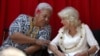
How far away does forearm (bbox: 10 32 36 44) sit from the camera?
7.82ft

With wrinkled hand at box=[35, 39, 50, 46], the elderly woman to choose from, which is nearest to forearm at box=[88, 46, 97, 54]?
the elderly woman

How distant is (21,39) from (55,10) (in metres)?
0.80

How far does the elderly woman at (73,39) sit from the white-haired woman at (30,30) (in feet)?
0.52

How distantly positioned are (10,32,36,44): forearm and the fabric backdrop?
1.93 feet

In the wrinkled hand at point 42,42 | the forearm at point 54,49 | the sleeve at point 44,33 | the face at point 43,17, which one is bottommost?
the forearm at point 54,49

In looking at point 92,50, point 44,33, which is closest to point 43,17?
point 44,33

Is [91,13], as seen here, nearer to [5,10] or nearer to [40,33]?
[40,33]

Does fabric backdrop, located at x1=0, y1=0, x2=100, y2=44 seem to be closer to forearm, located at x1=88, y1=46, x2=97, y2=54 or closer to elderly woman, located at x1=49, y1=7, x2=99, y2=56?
elderly woman, located at x1=49, y1=7, x2=99, y2=56

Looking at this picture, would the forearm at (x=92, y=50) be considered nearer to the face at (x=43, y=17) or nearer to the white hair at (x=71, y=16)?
the white hair at (x=71, y=16)

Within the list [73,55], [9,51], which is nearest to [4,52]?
[9,51]

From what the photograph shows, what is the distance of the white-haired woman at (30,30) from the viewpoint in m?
2.41

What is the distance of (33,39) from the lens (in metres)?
2.38

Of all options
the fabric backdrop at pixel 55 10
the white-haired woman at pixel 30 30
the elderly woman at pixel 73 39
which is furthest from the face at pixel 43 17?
the fabric backdrop at pixel 55 10

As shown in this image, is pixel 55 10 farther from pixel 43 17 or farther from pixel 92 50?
pixel 92 50
